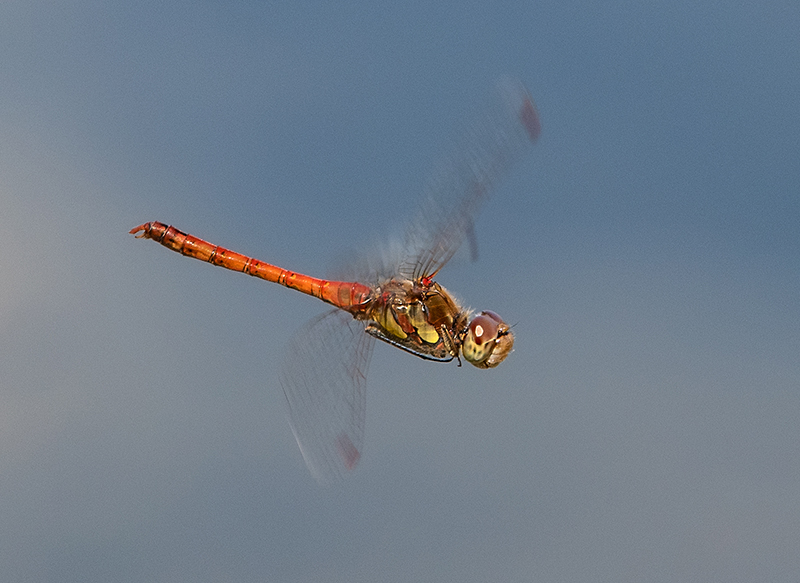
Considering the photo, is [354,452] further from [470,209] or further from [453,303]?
[470,209]

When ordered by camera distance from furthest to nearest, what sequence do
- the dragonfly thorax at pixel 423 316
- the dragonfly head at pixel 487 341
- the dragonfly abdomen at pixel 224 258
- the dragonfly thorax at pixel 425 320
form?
the dragonfly abdomen at pixel 224 258, the dragonfly thorax at pixel 423 316, the dragonfly thorax at pixel 425 320, the dragonfly head at pixel 487 341

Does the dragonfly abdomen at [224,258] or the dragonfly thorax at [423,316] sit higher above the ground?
the dragonfly abdomen at [224,258]

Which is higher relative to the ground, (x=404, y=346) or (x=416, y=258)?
(x=416, y=258)

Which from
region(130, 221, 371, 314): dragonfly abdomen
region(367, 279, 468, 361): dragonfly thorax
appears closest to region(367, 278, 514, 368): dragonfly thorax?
region(367, 279, 468, 361): dragonfly thorax

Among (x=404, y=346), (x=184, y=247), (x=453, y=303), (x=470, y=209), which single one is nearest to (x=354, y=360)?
(x=404, y=346)

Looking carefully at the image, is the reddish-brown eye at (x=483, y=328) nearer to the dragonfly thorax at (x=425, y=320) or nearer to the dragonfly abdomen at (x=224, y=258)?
the dragonfly thorax at (x=425, y=320)

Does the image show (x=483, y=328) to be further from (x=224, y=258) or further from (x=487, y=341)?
(x=224, y=258)

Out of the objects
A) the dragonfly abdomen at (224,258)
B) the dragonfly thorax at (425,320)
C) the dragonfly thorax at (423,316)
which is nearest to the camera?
the dragonfly thorax at (425,320)

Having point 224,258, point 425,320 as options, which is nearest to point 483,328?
point 425,320

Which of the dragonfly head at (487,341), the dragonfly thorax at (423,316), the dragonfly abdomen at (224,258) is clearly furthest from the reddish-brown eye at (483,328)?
the dragonfly abdomen at (224,258)
